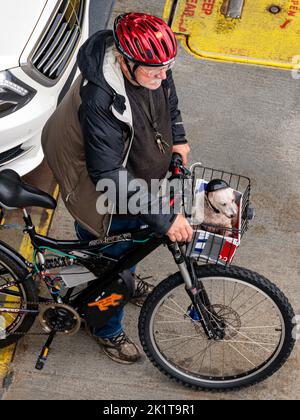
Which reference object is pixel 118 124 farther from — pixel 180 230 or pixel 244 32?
pixel 244 32

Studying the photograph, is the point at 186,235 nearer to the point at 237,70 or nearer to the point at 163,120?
the point at 163,120

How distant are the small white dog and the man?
162mm

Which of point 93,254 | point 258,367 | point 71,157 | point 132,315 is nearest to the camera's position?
point 71,157

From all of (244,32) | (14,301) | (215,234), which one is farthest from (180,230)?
(244,32)

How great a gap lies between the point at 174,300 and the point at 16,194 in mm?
1343

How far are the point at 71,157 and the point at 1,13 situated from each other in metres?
1.73

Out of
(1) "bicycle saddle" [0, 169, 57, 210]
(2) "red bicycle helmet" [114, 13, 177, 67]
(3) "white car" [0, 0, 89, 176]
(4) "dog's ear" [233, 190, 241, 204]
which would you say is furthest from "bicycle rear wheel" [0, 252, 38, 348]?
(2) "red bicycle helmet" [114, 13, 177, 67]

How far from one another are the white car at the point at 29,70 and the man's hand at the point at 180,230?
70.4 inches

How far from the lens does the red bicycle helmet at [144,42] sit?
357 centimetres

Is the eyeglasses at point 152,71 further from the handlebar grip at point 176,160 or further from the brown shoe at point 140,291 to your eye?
the brown shoe at point 140,291

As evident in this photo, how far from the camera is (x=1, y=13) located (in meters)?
5.11

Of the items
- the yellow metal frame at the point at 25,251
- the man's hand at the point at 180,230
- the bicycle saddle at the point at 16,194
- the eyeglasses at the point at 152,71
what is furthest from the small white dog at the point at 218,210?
the yellow metal frame at the point at 25,251

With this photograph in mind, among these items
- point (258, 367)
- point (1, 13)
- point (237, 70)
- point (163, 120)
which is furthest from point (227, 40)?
point (258, 367)
